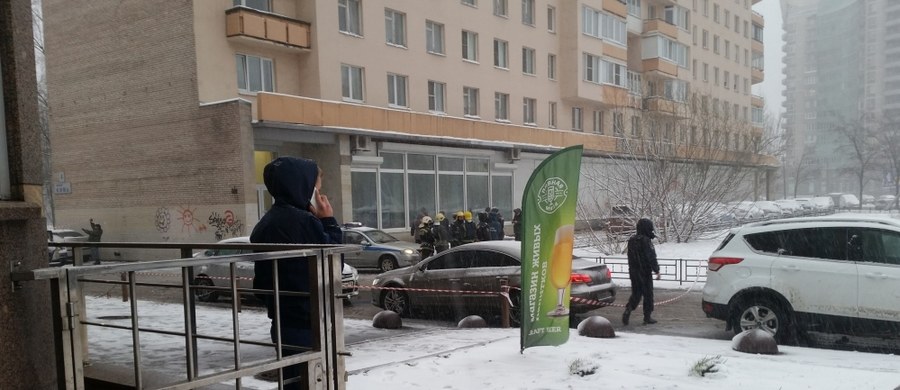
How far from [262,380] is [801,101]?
137657 millimetres

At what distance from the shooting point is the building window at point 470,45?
1209 inches

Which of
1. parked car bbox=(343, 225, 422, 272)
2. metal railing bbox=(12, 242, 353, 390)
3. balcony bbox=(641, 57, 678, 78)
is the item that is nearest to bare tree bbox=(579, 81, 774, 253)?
parked car bbox=(343, 225, 422, 272)

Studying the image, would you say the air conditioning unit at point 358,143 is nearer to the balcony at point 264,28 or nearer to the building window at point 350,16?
the balcony at point 264,28

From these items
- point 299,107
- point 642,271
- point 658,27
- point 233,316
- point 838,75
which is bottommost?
point 642,271

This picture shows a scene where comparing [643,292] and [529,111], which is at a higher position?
[529,111]

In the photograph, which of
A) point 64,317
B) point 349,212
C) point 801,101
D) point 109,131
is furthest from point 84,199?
point 801,101

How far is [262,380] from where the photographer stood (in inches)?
227

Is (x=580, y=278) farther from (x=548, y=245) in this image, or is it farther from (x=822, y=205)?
(x=822, y=205)

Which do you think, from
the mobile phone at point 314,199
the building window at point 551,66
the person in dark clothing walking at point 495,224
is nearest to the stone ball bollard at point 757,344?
the mobile phone at point 314,199

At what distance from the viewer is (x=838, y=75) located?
108 m

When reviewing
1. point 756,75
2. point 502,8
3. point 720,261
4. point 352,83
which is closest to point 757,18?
point 756,75

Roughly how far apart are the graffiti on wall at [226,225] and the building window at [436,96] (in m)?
10.9

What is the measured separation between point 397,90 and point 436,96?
8.32 feet

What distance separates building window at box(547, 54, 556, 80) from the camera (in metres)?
36.2
